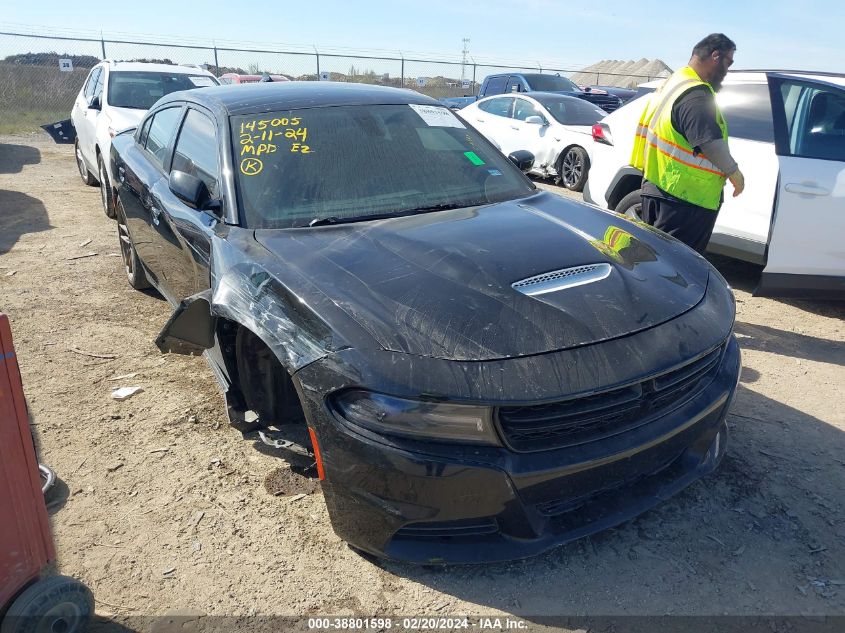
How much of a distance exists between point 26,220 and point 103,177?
1.02 metres

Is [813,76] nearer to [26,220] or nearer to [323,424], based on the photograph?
[323,424]

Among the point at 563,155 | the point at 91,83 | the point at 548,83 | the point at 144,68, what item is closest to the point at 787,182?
the point at 563,155

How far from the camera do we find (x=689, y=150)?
4.00m

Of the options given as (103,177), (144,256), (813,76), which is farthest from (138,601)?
(103,177)

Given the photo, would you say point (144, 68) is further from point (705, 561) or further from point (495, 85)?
point (705, 561)

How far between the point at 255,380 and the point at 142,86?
23.1 feet

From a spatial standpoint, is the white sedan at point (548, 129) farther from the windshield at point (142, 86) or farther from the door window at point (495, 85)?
the windshield at point (142, 86)

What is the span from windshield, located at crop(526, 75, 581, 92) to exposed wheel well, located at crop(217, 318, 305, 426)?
1277cm

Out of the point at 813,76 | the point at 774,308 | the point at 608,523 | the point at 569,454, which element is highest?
the point at 813,76

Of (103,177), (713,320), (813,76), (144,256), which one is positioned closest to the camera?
(713,320)

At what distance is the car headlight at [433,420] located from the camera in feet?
6.48

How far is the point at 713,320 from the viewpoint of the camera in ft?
8.14

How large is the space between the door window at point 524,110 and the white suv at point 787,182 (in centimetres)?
542

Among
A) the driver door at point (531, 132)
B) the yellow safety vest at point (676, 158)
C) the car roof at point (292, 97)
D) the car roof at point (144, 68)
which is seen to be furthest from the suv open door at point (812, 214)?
the car roof at point (144, 68)
